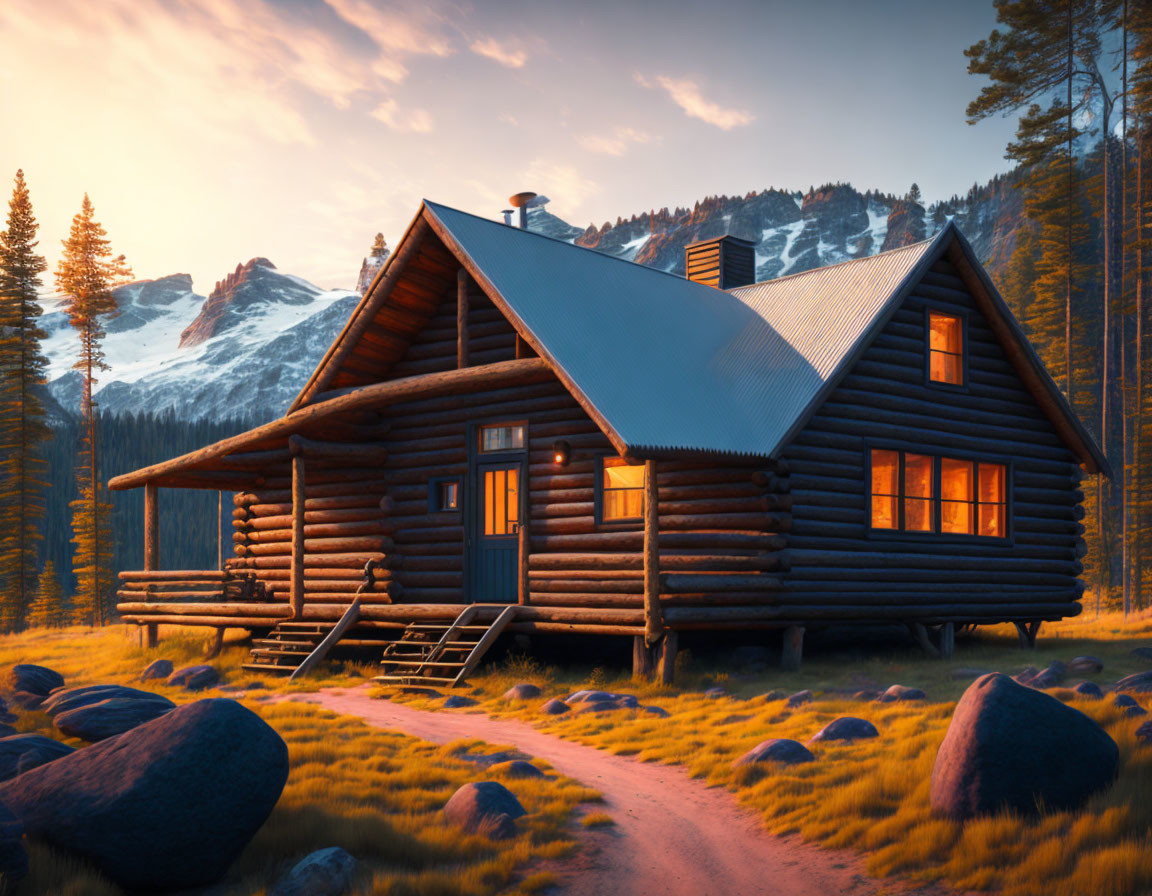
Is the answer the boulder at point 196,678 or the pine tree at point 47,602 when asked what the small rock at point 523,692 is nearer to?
the boulder at point 196,678

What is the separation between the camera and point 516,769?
9.85 metres

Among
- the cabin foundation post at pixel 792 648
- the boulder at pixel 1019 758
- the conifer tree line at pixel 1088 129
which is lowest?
the cabin foundation post at pixel 792 648

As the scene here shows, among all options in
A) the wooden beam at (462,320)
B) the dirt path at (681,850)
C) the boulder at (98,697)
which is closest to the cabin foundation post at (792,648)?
the dirt path at (681,850)

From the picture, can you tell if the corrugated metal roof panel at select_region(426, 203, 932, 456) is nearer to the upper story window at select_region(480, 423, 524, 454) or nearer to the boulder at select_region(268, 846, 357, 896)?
the upper story window at select_region(480, 423, 524, 454)

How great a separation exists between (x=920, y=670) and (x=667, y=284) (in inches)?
358

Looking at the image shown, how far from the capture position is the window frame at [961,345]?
19.1 metres

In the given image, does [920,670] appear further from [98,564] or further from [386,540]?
[98,564]

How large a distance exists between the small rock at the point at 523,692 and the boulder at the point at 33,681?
6895 millimetres

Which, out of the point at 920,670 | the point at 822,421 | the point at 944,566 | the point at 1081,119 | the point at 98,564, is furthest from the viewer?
the point at 98,564

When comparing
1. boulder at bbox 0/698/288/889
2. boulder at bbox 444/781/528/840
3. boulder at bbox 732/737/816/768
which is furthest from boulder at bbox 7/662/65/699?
boulder at bbox 732/737/816/768

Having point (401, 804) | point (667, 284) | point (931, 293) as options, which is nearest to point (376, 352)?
point (667, 284)

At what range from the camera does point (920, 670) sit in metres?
16.1

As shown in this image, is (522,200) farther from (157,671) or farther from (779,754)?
(779,754)

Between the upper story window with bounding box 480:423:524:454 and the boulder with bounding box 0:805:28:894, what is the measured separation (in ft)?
39.8
